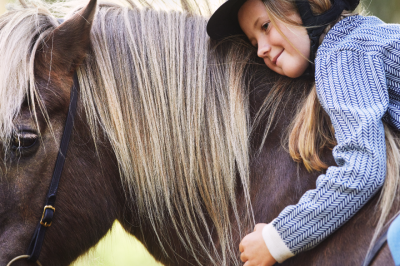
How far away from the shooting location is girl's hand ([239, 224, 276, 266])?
1189 mm

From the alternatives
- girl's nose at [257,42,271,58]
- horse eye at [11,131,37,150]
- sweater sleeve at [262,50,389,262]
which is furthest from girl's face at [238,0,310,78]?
horse eye at [11,131,37,150]

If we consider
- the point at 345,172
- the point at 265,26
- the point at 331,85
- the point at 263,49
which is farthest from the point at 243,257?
the point at 265,26

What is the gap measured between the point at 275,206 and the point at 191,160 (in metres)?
0.35

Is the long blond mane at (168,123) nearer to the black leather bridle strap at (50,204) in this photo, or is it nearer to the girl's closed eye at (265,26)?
the black leather bridle strap at (50,204)

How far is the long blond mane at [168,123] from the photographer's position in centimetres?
140

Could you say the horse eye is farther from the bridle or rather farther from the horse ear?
the horse ear

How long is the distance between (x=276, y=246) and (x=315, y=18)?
0.86 m

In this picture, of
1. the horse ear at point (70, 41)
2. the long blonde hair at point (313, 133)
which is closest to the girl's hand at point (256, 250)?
the long blonde hair at point (313, 133)

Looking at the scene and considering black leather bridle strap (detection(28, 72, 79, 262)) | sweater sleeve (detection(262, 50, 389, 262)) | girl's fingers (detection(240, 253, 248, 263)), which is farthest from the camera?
black leather bridle strap (detection(28, 72, 79, 262))

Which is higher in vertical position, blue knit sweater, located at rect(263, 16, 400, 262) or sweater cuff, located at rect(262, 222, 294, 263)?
blue knit sweater, located at rect(263, 16, 400, 262)

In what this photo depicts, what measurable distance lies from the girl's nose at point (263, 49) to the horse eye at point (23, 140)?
35.4 inches

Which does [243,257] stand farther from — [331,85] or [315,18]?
[315,18]

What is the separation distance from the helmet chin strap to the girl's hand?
70 centimetres

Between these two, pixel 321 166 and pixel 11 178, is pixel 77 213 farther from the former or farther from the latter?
pixel 321 166
